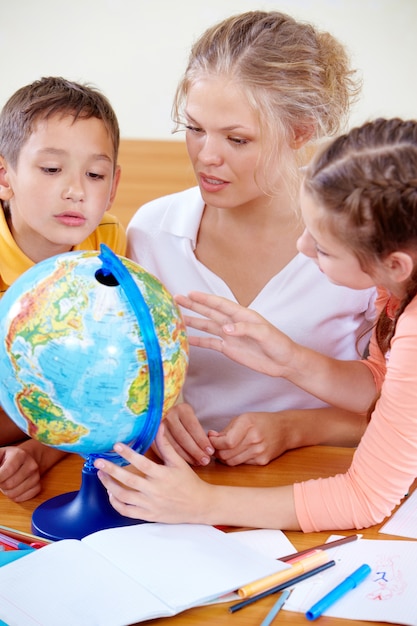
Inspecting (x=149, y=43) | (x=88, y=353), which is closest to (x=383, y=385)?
(x=88, y=353)

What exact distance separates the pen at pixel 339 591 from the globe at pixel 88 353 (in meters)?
0.33

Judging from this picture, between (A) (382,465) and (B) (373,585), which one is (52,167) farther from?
(B) (373,585)

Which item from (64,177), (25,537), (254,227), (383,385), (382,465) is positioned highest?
(64,177)

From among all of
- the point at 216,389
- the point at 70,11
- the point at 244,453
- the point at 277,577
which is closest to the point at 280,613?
the point at 277,577

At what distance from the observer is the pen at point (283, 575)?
113 cm

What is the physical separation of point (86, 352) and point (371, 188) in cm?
46

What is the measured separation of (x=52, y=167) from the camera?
5.15ft

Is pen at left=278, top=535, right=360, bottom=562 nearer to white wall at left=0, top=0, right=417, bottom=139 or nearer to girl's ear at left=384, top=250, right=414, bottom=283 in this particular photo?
girl's ear at left=384, top=250, right=414, bottom=283

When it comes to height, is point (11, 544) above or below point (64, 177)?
below

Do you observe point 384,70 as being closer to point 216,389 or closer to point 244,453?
point 216,389

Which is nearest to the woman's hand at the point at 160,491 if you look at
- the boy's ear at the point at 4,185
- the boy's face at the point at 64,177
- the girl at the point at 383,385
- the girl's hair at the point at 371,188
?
the girl at the point at 383,385

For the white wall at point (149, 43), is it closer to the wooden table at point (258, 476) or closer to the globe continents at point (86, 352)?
the wooden table at point (258, 476)

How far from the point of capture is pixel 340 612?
1.12m

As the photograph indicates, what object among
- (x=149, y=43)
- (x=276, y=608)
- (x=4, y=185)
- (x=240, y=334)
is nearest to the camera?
(x=276, y=608)
